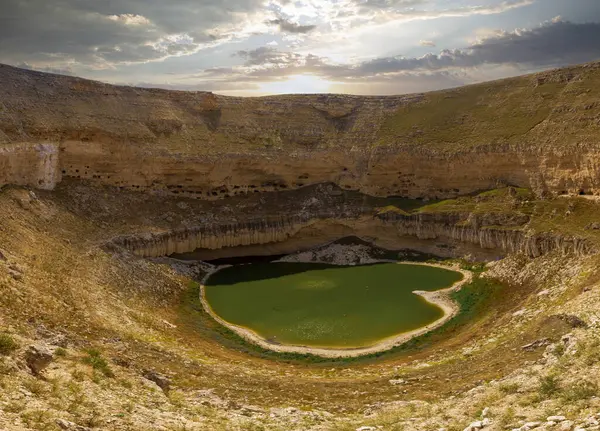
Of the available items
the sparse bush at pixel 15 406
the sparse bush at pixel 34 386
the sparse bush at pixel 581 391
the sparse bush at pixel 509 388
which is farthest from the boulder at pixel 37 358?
the sparse bush at pixel 581 391

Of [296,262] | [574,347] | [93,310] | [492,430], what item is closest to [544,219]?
[296,262]

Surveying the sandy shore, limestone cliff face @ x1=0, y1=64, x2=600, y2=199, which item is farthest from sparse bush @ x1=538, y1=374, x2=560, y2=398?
limestone cliff face @ x1=0, y1=64, x2=600, y2=199

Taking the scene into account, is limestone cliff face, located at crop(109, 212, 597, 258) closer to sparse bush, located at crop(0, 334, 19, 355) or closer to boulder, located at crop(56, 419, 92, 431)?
sparse bush, located at crop(0, 334, 19, 355)

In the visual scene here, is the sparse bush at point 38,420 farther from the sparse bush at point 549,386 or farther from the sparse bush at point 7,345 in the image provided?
the sparse bush at point 549,386

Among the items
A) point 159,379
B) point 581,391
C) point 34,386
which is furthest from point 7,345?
point 581,391

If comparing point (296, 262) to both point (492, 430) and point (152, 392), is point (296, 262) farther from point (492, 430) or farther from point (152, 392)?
point (492, 430)
